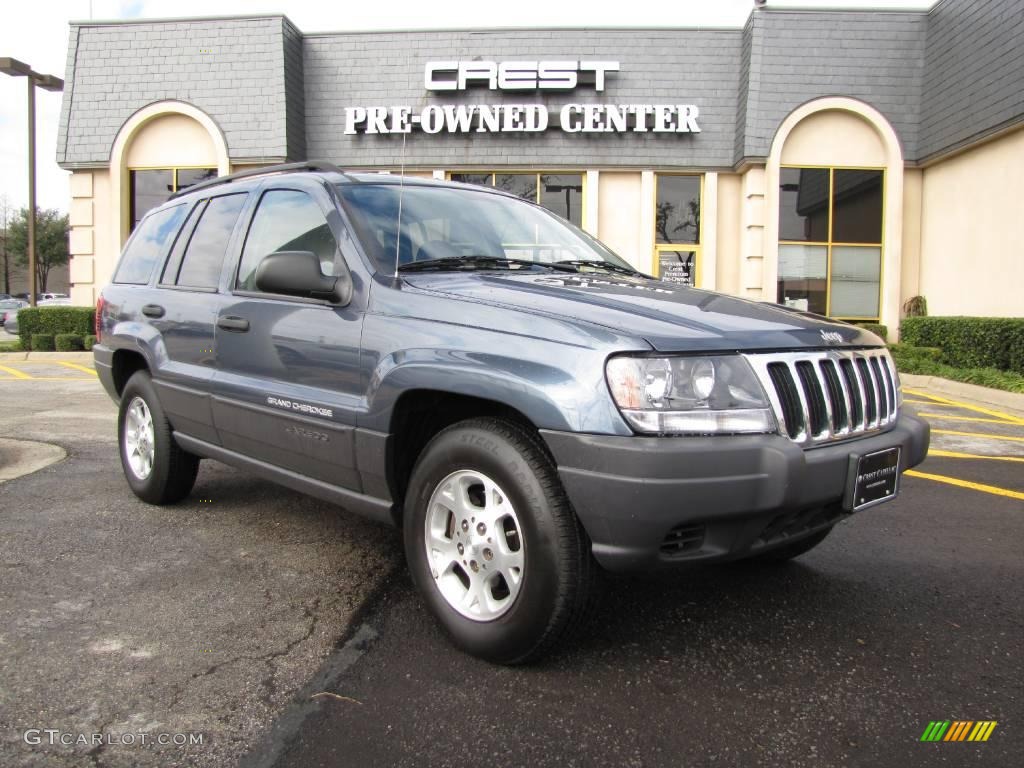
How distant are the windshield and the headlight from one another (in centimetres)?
123

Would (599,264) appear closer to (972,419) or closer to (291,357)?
(291,357)

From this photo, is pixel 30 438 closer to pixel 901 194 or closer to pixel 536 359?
pixel 536 359

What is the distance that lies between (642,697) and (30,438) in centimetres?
628

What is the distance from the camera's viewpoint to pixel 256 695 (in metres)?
2.41

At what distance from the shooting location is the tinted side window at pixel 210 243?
13.1ft

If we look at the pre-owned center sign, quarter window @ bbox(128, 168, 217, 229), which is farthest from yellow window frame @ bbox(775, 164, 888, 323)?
quarter window @ bbox(128, 168, 217, 229)

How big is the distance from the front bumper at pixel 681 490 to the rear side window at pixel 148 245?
3297 mm

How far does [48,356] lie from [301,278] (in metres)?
15.2

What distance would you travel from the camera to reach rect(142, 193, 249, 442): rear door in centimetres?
390

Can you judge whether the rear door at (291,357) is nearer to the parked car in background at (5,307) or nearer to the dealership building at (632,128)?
the dealership building at (632,128)

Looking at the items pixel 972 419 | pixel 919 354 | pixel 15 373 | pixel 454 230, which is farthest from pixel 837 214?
pixel 15 373

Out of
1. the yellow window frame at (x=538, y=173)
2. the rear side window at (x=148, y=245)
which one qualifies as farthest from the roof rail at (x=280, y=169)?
the yellow window frame at (x=538, y=173)

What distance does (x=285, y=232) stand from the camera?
11.9 feet

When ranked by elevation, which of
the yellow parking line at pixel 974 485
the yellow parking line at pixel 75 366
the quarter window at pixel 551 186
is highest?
the quarter window at pixel 551 186
